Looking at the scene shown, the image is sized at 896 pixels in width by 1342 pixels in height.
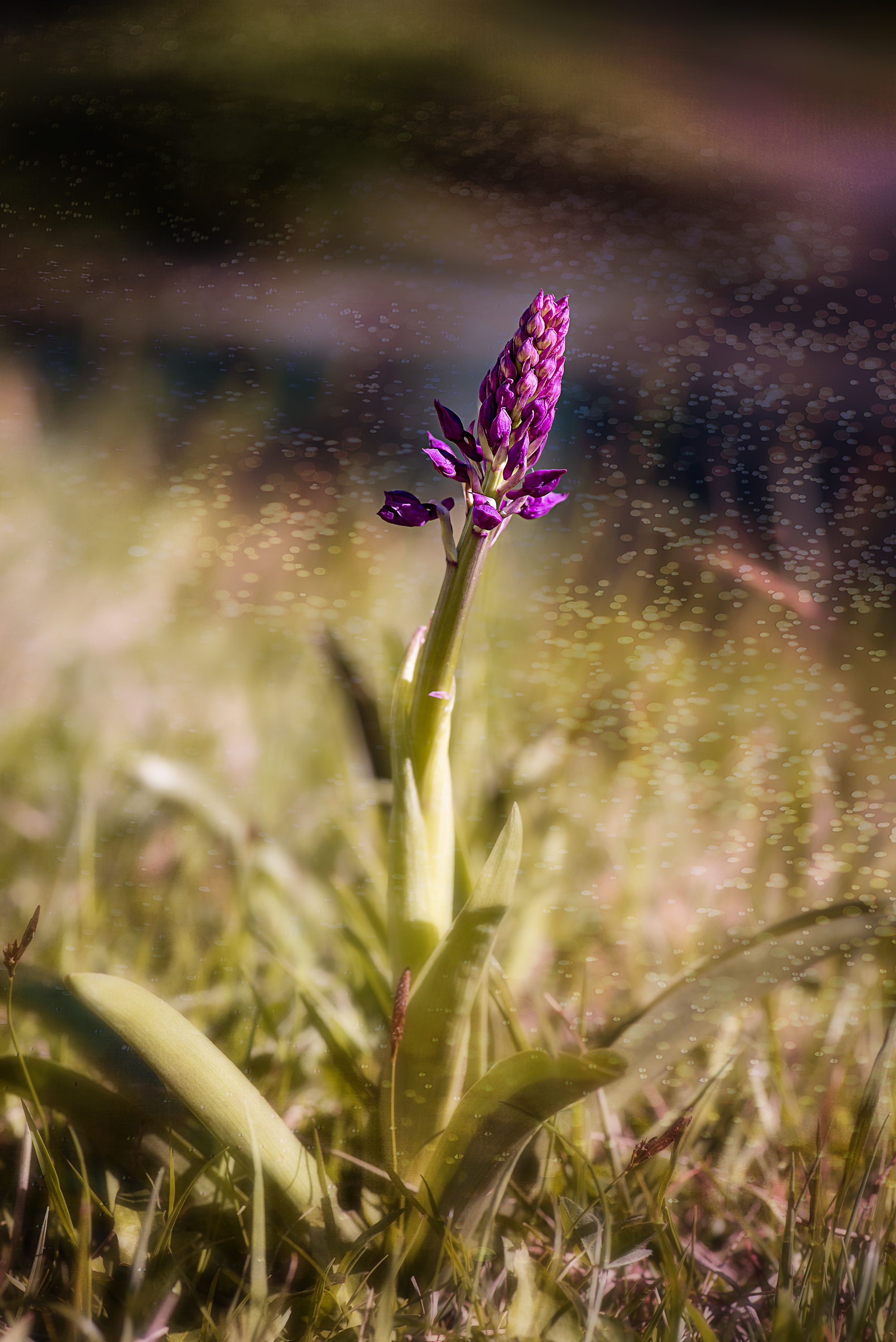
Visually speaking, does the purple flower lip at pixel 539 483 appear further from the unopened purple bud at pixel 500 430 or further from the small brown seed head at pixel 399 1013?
the small brown seed head at pixel 399 1013

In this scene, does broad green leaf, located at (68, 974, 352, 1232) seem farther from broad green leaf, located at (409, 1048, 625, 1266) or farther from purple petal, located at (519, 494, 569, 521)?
purple petal, located at (519, 494, 569, 521)

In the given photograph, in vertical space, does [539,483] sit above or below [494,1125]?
above

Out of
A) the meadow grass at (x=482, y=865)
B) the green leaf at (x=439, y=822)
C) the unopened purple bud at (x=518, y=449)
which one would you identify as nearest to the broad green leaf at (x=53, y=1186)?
the meadow grass at (x=482, y=865)

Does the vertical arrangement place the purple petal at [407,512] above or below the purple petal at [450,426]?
below

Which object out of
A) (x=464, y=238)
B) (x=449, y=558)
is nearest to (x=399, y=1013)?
(x=449, y=558)

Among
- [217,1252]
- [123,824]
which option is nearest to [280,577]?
[123,824]

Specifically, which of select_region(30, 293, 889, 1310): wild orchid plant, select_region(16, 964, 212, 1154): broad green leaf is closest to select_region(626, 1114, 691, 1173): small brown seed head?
select_region(30, 293, 889, 1310): wild orchid plant

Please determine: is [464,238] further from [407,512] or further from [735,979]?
[735,979]
